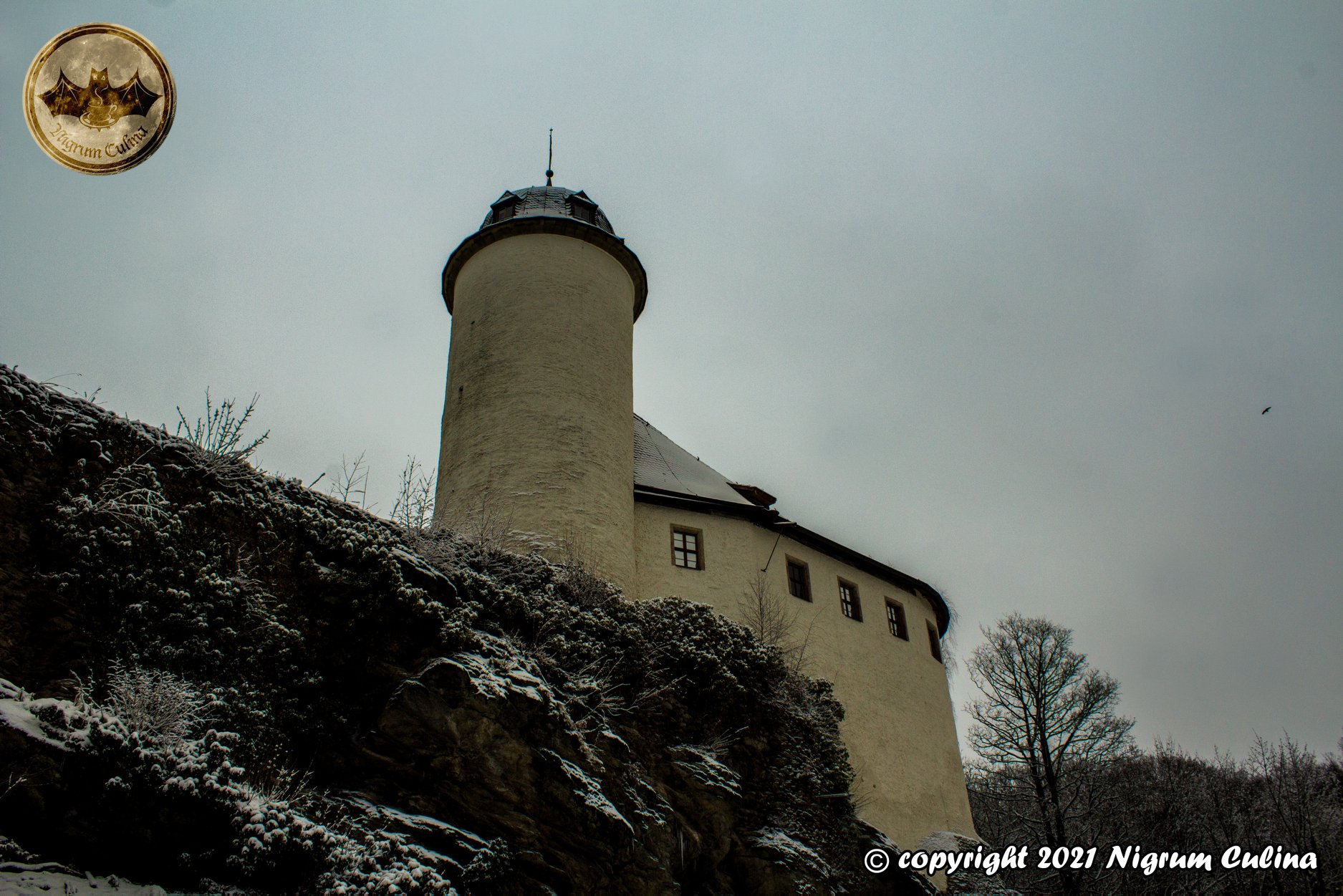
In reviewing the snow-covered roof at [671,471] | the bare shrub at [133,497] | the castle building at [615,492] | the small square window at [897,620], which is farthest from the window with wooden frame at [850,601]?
the bare shrub at [133,497]

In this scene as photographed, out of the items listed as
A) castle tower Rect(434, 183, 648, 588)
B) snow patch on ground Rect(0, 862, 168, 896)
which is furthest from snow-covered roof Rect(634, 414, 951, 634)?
snow patch on ground Rect(0, 862, 168, 896)

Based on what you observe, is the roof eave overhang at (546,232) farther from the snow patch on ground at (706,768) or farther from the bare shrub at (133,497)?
the bare shrub at (133,497)

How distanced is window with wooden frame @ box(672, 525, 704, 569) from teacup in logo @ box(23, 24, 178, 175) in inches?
491

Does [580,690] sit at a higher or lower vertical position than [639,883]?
higher

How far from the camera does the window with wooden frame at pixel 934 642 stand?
25234mm

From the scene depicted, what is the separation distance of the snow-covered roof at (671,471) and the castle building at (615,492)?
7cm

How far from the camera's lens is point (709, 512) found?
803 inches

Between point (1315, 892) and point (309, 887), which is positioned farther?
point (1315, 892)

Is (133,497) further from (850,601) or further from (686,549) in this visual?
(850,601)

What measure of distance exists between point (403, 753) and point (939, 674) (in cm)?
1781

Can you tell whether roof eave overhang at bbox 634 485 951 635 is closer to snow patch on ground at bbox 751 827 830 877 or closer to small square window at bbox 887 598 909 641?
small square window at bbox 887 598 909 641

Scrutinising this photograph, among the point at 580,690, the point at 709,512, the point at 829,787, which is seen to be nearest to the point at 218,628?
the point at 580,690

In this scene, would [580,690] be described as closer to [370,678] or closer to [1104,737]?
[370,678]

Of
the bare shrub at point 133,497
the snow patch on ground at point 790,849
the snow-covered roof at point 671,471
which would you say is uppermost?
the snow-covered roof at point 671,471
